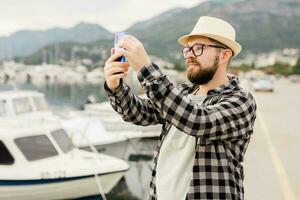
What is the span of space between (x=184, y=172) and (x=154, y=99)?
0.44 m

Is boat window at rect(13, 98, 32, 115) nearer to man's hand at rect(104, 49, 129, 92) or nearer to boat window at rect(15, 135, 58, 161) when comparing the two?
boat window at rect(15, 135, 58, 161)

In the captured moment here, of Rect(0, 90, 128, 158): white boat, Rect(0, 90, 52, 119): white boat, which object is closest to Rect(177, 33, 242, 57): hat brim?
Rect(0, 90, 128, 158): white boat

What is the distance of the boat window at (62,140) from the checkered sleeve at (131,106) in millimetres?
9210

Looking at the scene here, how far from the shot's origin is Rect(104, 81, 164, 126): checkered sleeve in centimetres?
246

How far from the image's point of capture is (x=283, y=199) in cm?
782

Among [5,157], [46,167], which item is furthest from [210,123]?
[5,157]

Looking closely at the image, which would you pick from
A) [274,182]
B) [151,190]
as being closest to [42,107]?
[274,182]

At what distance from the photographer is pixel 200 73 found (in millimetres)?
2318

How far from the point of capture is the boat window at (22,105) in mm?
16312

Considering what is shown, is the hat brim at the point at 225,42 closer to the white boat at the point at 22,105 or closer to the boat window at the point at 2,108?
the white boat at the point at 22,105

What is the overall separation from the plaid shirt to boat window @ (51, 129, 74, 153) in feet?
30.8

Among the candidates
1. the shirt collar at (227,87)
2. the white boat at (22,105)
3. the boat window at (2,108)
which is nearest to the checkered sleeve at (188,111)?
the shirt collar at (227,87)

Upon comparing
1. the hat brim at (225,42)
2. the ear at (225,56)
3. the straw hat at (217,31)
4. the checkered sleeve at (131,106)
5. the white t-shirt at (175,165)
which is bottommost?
the white t-shirt at (175,165)

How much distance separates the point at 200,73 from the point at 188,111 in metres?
0.34
